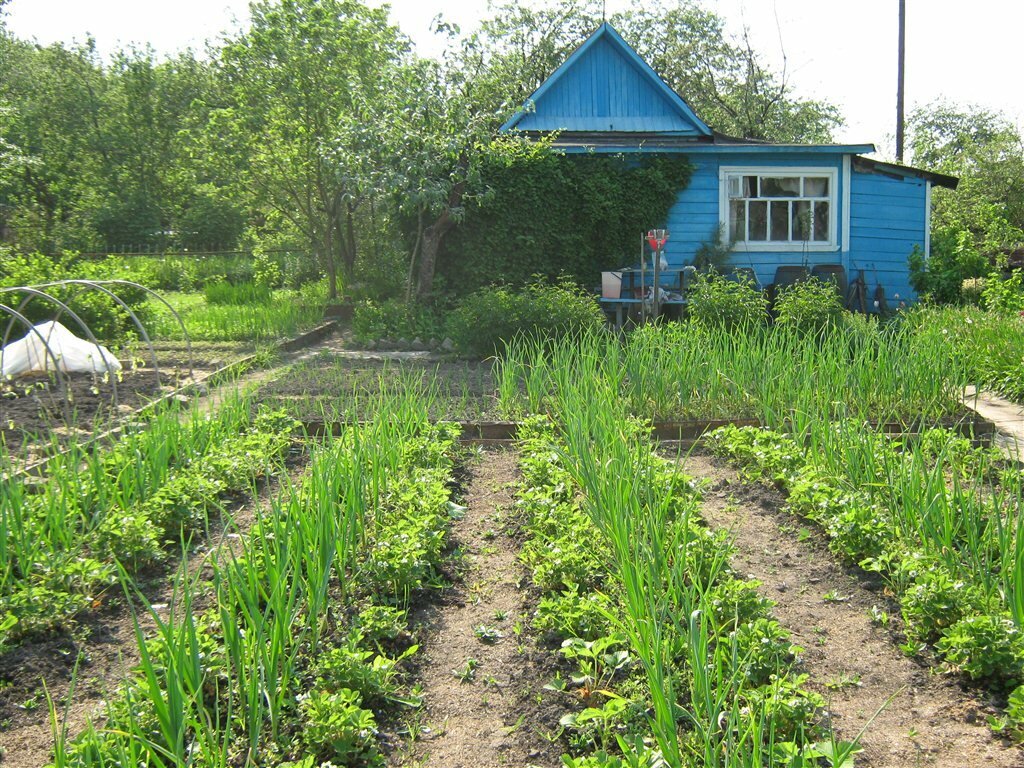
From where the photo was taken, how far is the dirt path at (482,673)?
8.22 ft

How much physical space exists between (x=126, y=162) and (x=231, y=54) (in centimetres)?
1626

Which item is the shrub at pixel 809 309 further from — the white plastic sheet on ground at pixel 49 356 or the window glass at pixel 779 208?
the white plastic sheet on ground at pixel 49 356

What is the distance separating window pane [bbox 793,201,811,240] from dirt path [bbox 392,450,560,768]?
12.0 metres

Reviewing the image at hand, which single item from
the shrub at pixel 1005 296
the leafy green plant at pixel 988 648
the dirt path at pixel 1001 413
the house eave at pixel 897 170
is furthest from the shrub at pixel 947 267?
the leafy green plant at pixel 988 648

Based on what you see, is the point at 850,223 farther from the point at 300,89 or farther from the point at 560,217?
the point at 300,89

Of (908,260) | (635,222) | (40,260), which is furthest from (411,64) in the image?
(908,260)

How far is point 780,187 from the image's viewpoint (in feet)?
49.1

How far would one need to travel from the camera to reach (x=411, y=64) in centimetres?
1301

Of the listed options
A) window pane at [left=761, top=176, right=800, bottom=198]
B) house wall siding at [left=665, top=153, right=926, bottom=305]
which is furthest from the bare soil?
window pane at [left=761, top=176, right=800, bottom=198]

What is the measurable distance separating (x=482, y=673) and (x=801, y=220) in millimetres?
13358

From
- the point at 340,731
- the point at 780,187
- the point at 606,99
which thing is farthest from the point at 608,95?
the point at 340,731

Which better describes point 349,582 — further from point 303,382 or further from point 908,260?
point 908,260

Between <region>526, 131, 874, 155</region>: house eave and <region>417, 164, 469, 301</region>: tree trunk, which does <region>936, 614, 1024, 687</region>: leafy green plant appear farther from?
<region>526, 131, 874, 155</region>: house eave

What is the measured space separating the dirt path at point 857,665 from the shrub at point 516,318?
562 centimetres
